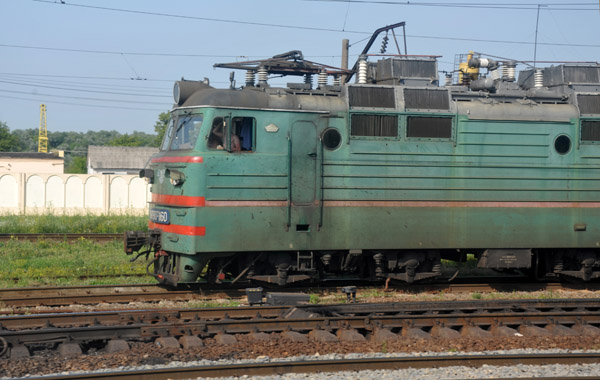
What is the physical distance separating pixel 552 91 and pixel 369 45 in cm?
878

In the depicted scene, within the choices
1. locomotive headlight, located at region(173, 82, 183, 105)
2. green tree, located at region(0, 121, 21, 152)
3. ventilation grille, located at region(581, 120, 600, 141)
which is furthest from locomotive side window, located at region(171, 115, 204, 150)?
green tree, located at region(0, 121, 21, 152)

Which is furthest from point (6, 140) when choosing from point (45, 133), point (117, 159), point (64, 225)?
point (64, 225)

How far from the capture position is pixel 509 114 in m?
12.7

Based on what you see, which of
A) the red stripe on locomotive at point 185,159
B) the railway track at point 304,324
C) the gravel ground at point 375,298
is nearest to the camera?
the railway track at point 304,324

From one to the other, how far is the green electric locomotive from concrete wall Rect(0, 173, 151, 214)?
58.6 feet

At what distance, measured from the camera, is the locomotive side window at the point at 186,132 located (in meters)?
11.5

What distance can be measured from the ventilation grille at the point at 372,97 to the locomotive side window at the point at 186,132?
9.70ft

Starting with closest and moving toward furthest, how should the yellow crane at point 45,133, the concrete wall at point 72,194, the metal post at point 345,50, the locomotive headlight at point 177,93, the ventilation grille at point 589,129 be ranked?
the locomotive headlight at point 177,93, the ventilation grille at point 589,129, the metal post at point 345,50, the concrete wall at point 72,194, the yellow crane at point 45,133

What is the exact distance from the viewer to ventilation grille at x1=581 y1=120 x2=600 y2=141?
13070 millimetres

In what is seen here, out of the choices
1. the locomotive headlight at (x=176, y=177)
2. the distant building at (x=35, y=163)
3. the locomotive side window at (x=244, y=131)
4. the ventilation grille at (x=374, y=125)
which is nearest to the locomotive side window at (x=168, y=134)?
the locomotive headlight at (x=176, y=177)

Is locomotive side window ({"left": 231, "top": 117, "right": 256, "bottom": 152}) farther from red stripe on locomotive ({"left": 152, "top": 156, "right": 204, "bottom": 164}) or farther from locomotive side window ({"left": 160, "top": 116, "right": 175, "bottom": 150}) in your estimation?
locomotive side window ({"left": 160, "top": 116, "right": 175, "bottom": 150})

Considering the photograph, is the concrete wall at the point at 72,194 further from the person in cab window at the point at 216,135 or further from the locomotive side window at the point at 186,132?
the person in cab window at the point at 216,135

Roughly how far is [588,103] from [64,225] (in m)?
17.7

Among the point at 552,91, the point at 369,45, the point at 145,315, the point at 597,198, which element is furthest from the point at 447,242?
the point at 369,45
